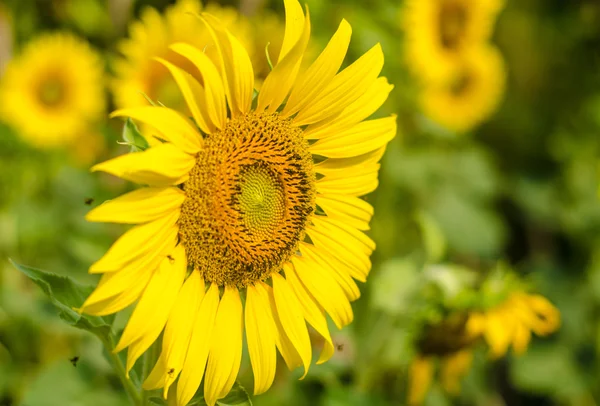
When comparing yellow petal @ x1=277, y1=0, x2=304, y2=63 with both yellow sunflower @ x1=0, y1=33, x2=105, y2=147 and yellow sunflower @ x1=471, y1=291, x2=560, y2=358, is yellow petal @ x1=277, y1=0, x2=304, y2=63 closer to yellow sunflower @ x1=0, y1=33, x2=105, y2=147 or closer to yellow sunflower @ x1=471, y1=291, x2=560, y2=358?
yellow sunflower @ x1=471, y1=291, x2=560, y2=358

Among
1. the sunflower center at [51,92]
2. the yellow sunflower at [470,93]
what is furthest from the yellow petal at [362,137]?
the sunflower center at [51,92]

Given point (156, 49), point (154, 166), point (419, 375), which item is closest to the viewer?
point (154, 166)

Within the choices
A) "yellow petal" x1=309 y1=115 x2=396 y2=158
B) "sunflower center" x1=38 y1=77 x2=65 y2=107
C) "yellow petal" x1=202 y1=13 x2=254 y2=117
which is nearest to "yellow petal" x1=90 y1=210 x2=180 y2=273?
"yellow petal" x1=202 y1=13 x2=254 y2=117

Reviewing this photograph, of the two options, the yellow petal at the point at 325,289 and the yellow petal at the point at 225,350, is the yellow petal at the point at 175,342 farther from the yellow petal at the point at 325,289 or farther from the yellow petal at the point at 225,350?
the yellow petal at the point at 325,289

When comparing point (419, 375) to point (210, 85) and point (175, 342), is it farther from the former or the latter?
point (210, 85)

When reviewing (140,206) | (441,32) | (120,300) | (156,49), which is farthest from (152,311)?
(441,32)

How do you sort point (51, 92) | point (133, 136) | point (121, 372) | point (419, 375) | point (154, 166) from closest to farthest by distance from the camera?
point (154, 166)
point (133, 136)
point (121, 372)
point (419, 375)
point (51, 92)
